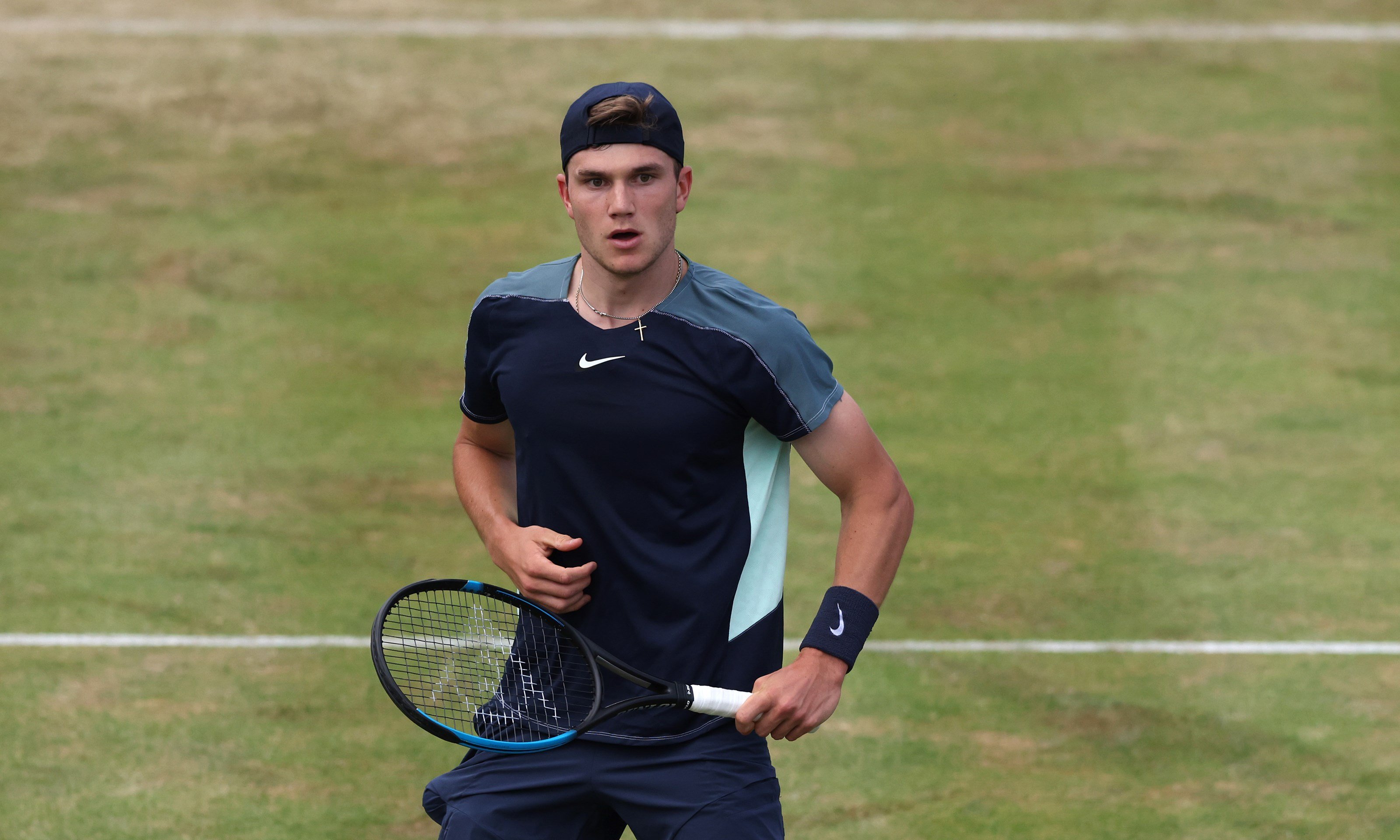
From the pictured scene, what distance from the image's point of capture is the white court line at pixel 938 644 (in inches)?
314

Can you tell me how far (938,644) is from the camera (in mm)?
8031

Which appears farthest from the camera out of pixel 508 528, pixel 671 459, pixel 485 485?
pixel 485 485

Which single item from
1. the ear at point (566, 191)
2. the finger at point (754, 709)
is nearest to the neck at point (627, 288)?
the ear at point (566, 191)

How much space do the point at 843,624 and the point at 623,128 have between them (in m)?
1.29

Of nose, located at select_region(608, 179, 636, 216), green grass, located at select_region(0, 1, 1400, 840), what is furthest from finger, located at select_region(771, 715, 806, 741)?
green grass, located at select_region(0, 1, 1400, 840)

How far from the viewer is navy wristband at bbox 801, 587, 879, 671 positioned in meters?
4.20

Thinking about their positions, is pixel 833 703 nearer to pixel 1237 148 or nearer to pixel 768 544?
pixel 768 544

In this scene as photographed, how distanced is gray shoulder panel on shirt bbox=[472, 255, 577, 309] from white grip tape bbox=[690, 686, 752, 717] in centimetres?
104

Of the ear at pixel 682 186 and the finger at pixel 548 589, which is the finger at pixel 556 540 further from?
the ear at pixel 682 186

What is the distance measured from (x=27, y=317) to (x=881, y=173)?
561cm

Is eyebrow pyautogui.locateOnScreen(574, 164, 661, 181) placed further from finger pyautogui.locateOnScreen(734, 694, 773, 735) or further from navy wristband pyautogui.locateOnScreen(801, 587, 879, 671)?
finger pyautogui.locateOnScreen(734, 694, 773, 735)

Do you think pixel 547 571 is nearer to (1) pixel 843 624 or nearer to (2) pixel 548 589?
(2) pixel 548 589

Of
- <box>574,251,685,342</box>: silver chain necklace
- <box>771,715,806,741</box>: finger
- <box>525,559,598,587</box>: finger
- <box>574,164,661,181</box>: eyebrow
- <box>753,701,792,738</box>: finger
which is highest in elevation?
<box>574,164,661,181</box>: eyebrow

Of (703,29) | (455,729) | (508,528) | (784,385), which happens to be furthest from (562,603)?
(703,29)
